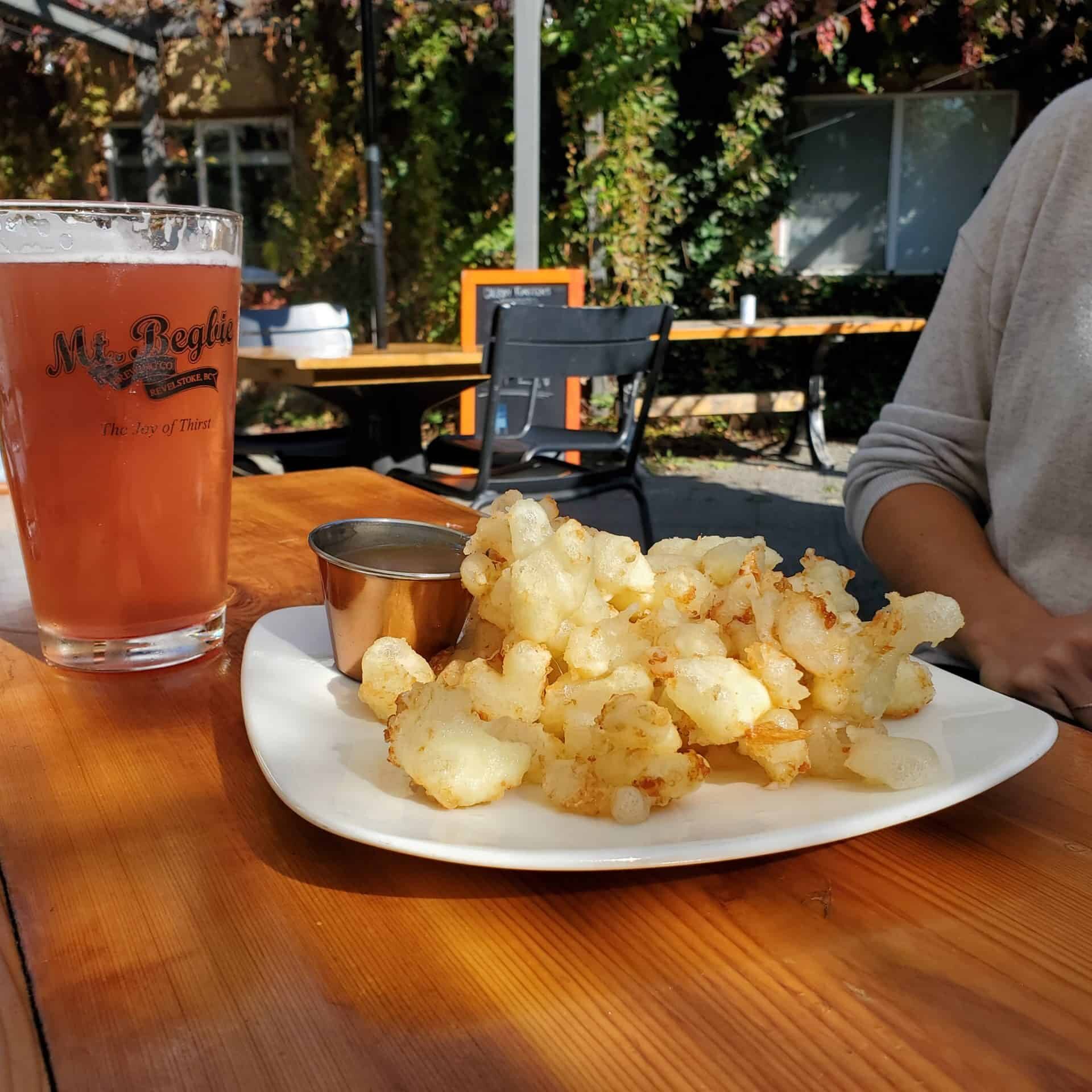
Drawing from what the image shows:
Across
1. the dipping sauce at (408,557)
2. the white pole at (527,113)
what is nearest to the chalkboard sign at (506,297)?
the white pole at (527,113)

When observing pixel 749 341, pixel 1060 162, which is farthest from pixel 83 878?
pixel 749 341

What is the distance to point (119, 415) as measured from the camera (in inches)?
29.7

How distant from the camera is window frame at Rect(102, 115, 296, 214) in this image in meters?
8.08

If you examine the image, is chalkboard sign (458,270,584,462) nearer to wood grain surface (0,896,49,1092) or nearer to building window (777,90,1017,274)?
building window (777,90,1017,274)

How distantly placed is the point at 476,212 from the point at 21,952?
26.6ft

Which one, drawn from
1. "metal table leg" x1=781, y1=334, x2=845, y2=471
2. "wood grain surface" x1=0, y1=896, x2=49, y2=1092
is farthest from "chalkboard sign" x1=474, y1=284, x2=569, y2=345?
"wood grain surface" x1=0, y1=896, x2=49, y2=1092

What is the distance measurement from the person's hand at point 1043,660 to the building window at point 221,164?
7.79 meters

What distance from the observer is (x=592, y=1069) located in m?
0.38

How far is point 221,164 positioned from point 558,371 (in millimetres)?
5801

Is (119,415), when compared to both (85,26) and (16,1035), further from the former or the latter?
(85,26)

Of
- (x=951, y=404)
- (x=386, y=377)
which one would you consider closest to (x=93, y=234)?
(x=951, y=404)

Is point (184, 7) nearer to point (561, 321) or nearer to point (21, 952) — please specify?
point (561, 321)

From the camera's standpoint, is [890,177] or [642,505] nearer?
[642,505]

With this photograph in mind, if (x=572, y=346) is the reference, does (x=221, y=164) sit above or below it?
above
